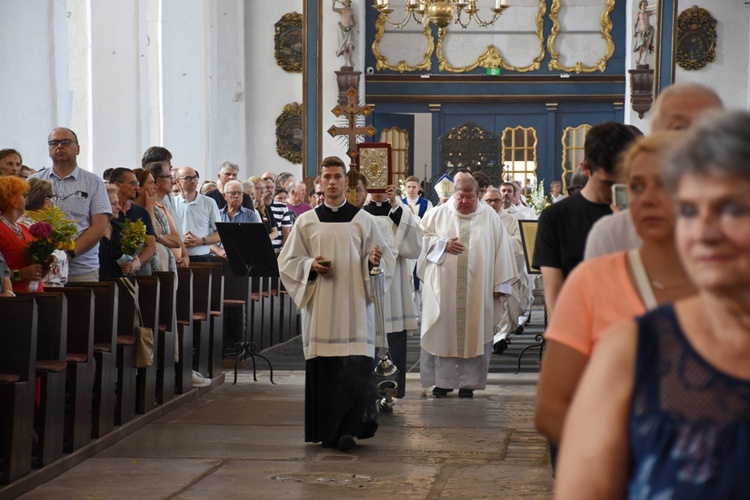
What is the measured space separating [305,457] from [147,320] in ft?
6.16

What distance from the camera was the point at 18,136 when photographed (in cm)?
1133

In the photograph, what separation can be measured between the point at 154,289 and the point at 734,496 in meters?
7.64

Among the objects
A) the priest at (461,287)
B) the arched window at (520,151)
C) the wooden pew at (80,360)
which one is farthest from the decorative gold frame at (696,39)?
the wooden pew at (80,360)

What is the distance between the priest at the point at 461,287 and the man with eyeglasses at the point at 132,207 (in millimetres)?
2414

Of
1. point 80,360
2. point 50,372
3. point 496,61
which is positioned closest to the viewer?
point 50,372

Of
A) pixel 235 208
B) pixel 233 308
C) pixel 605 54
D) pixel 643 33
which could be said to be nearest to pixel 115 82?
pixel 235 208

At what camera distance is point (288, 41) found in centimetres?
2261

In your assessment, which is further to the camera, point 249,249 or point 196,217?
point 196,217

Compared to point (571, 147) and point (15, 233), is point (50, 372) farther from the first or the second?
point (571, 147)

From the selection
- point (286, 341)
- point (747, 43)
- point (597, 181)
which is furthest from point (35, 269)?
point (747, 43)

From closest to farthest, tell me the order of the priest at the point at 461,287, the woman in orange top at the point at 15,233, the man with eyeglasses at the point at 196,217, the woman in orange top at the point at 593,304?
the woman in orange top at the point at 593,304, the woman in orange top at the point at 15,233, the priest at the point at 461,287, the man with eyeglasses at the point at 196,217

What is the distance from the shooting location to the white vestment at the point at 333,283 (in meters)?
8.24

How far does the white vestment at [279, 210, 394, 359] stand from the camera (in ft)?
27.0

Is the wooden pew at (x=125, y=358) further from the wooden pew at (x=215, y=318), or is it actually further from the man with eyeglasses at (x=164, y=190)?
the wooden pew at (x=215, y=318)
